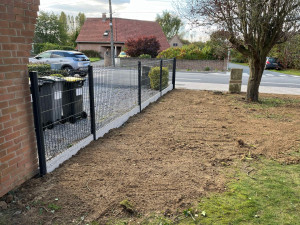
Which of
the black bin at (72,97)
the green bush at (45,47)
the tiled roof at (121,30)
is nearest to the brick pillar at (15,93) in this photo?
the black bin at (72,97)

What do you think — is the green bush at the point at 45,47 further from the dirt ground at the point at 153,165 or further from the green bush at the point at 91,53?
the dirt ground at the point at 153,165

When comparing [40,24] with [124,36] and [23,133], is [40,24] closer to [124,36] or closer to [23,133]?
[124,36]

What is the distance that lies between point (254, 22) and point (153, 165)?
5.98 meters

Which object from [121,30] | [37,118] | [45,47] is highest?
[121,30]

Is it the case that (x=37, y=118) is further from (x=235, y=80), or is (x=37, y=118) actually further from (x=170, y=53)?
(x=170, y=53)

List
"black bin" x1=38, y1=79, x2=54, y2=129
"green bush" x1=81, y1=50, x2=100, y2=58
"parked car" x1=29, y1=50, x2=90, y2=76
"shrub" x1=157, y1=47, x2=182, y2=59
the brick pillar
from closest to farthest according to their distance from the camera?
the brick pillar < "black bin" x1=38, y1=79, x2=54, y2=129 < "parked car" x1=29, y1=50, x2=90, y2=76 < "shrub" x1=157, y1=47, x2=182, y2=59 < "green bush" x1=81, y1=50, x2=100, y2=58

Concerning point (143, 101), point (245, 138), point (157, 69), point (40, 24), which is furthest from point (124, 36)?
point (245, 138)

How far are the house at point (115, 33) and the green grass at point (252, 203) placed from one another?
115ft

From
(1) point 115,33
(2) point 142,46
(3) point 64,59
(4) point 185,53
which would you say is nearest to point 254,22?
(3) point 64,59

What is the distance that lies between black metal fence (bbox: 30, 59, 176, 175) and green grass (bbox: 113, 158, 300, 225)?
1.96 meters

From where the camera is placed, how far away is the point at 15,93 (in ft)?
9.97

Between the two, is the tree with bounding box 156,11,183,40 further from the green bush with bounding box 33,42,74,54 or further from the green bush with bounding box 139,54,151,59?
the green bush with bounding box 139,54,151,59

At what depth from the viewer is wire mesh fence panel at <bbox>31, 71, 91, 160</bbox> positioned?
4.55 meters

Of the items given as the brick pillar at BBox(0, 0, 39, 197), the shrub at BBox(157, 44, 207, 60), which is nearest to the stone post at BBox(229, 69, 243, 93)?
the brick pillar at BBox(0, 0, 39, 197)
